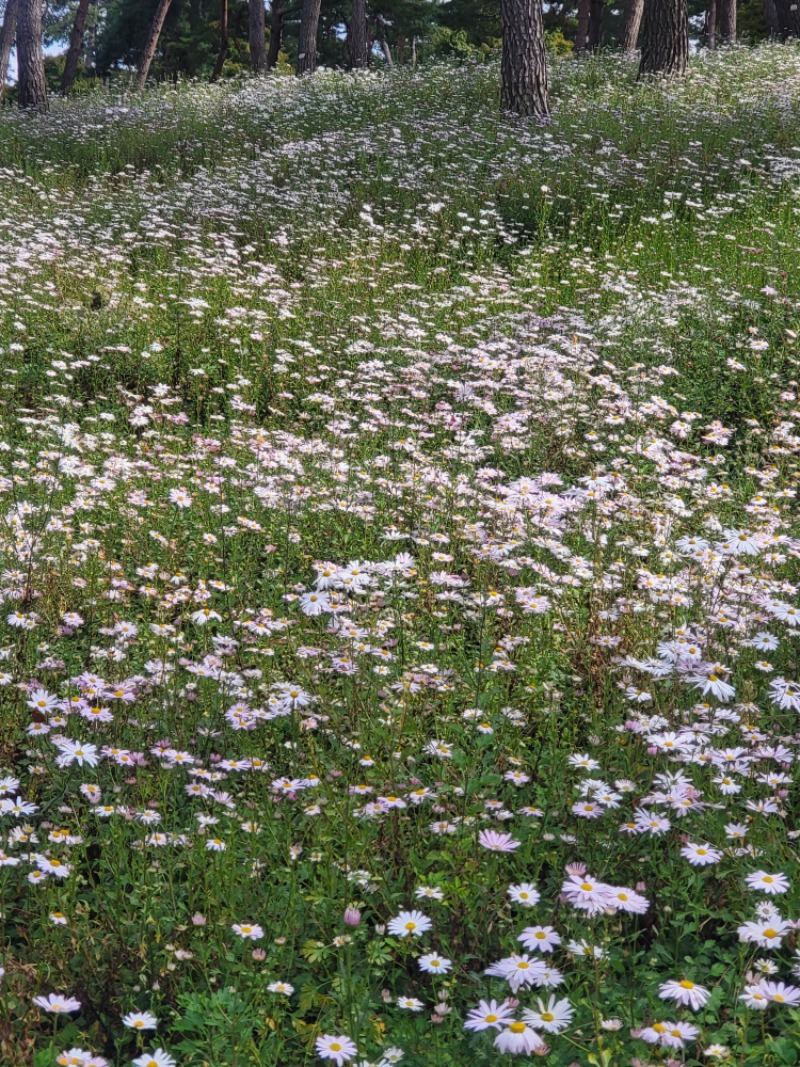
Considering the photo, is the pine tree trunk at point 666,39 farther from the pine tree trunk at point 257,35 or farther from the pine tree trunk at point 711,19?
the pine tree trunk at point 711,19

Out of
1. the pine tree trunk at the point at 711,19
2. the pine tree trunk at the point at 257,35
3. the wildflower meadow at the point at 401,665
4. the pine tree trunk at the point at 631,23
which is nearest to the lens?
the wildflower meadow at the point at 401,665

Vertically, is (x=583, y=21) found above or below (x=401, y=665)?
above

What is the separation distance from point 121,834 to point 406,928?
85 cm

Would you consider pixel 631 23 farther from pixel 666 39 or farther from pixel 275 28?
pixel 275 28

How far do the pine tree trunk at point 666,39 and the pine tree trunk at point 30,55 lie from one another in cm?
1049

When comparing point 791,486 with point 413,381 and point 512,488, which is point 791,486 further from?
point 413,381

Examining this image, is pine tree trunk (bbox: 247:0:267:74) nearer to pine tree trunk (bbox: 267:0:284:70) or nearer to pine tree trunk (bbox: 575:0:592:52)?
pine tree trunk (bbox: 267:0:284:70)

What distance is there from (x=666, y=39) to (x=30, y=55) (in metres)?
11.4

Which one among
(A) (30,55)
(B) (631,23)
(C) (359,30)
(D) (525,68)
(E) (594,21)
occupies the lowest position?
(D) (525,68)

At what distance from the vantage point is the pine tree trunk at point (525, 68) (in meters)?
Answer: 12.1

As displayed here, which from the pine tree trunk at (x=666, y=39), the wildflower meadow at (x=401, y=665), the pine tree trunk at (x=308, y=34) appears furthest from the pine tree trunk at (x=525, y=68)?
the pine tree trunk at (x=308, y=34)

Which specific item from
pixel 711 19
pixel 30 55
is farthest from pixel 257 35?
pixel 711 19

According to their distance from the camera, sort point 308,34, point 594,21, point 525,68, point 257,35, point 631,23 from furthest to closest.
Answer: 1. point 594,21
2. point 257,35
3. point 308,34
4. point 631,23
5. point 525,68

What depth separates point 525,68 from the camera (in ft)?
40.1
